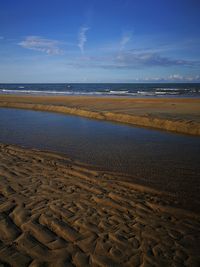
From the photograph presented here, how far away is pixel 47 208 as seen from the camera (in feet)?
17.4

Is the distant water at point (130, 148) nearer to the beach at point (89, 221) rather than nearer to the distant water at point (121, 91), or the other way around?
the beach at point (89, 221)

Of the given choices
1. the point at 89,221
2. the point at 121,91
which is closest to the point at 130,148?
the point at 89,221

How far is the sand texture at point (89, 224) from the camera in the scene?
153 inches

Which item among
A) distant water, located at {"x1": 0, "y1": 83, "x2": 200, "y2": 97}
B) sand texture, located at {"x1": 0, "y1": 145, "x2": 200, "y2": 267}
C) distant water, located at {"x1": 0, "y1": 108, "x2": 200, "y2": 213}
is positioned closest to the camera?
sand texture, located at {"x1": 0, "y1": 145, "x2": 200, "y2": 267}

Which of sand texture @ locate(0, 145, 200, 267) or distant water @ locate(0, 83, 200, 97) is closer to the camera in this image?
sand texture @ locate(0, 145, 200, 267)

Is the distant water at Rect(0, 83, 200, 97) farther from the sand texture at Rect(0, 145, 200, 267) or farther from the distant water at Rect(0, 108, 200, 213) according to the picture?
the sand texture at Rect(0, 145, 200, 267)

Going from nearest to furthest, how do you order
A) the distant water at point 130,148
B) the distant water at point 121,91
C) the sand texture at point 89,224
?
the sand texture at point 89,224, the distant water at point 130,148, the distant water at point 121,91

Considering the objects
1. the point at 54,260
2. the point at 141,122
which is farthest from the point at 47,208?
the point at 141,122

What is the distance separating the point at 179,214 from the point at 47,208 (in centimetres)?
253

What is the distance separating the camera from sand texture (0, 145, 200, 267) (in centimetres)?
388

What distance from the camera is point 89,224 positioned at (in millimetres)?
4742

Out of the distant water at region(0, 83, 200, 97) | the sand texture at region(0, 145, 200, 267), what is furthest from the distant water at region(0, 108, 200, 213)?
the distant water at region(0, 83, 200, 97)

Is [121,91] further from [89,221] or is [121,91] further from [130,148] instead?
[89,221]

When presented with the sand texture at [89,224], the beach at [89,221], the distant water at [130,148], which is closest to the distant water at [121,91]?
the distant water at [130,148]
